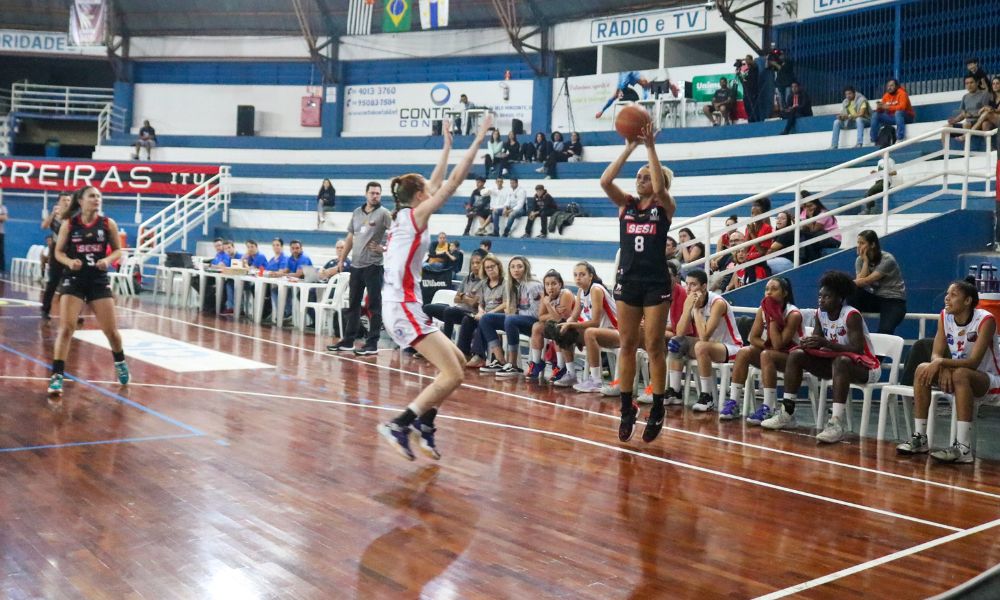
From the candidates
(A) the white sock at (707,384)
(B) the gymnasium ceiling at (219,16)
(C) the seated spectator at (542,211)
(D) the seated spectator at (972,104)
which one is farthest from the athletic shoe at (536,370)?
(B) the gymnasium ceiling at (219,16)

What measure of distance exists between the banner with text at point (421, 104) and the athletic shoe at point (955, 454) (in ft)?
60.8

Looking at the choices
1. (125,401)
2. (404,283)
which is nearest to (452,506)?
(404,283)

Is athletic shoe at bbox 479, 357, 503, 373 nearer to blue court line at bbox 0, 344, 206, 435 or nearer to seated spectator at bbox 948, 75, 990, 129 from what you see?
blue court line at bbox 0, 344, 206, 435

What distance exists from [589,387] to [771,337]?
83.4 inches

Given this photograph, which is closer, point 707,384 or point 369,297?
point 707,384

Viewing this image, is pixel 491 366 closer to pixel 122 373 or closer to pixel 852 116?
pixel 122 373

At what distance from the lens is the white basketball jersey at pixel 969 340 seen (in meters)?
6.38

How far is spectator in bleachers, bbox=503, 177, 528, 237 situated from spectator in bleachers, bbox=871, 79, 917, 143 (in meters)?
6.56

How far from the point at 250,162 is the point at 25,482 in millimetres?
21537

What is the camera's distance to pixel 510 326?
1002 cm

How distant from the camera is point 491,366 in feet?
34.0

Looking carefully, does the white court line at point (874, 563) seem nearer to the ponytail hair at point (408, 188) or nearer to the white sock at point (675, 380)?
the ponytail hair at point (408, 188)

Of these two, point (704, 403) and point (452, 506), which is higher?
point (704, 403)

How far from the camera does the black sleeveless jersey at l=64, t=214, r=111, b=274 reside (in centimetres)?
750
